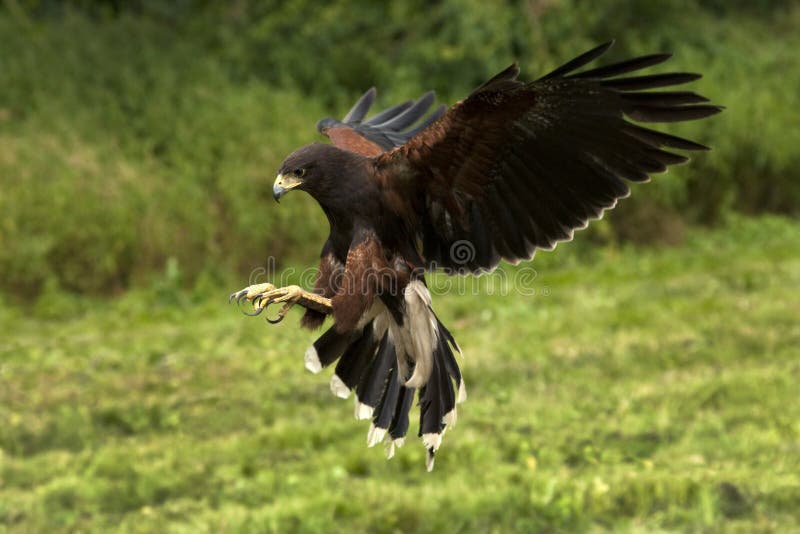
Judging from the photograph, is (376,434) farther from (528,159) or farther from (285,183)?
(528,159)

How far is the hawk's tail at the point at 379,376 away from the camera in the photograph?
3.94 meters

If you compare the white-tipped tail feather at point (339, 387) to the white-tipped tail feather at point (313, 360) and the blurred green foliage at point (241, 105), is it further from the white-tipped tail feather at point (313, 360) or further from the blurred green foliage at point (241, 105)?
the blurred green foliage at point (241, 105)

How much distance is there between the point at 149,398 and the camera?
642cm

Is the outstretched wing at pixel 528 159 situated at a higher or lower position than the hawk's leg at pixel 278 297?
higher

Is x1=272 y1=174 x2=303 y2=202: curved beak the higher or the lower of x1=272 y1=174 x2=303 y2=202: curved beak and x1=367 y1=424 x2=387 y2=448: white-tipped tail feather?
the higher

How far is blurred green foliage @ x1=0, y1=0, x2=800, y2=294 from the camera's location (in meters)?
9.20

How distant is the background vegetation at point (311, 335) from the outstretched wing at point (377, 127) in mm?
1645

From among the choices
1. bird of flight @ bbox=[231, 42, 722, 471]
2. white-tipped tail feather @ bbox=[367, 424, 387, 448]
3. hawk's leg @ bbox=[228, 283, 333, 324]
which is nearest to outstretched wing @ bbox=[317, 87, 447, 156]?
bird of flight @ bbox=[231, 42, 722, 471]

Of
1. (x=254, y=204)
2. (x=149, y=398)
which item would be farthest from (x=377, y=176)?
(x=254, y=204)

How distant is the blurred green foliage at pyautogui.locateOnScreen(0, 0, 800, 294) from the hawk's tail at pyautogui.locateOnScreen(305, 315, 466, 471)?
5.29 meters

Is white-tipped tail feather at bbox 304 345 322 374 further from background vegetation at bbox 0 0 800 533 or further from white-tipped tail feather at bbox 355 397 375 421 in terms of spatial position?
background vegetation at bbox 0 0 800 533

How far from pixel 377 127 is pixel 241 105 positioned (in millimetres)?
6063

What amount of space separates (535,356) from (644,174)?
3464mm

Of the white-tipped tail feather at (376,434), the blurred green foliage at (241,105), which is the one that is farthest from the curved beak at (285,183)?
the blurred green foliage at (241,105)
